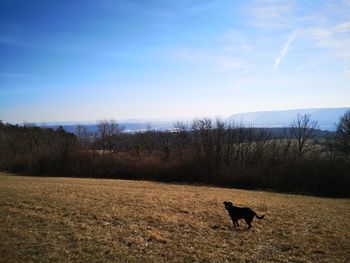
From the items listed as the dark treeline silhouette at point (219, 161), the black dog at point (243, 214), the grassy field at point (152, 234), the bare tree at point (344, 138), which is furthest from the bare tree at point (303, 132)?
the black dog at point (243, 214)

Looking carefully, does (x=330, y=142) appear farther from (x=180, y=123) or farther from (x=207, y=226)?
(x=207, y=226)

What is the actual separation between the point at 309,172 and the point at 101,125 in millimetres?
74040

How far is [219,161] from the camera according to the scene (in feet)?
188

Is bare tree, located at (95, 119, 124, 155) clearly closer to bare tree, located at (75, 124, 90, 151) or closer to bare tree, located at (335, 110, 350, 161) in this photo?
bare tree, located at (75, 124, 90, 151)

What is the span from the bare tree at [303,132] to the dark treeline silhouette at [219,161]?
46 cm

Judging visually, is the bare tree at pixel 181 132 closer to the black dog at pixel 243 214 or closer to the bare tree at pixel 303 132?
the bare tree at pixel 303 132

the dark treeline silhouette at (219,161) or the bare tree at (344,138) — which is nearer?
the dark treeline silhouette at (219,161)

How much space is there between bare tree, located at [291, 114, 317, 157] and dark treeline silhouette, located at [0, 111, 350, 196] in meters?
0.46

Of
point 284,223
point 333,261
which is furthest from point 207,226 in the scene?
point 333,261

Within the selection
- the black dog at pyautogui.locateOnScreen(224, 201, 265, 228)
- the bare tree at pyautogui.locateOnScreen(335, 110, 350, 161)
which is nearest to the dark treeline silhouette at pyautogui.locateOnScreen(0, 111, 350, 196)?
the bare tree at pyautogui.locateOnScreen(335, 110, 350, 161)

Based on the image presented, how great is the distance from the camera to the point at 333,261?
9516 mm

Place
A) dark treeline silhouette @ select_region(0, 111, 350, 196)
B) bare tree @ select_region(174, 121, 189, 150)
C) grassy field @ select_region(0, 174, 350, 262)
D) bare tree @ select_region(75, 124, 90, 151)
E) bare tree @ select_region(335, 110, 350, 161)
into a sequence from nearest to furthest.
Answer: grassy field @ select_region(0, 174, 350, 262) → dark treeline silhouette @ select_region(0, 111, 350, 196) → bare tree @ select_region(335, 110, 350, 161) → bare tree @ select_region(75, 124, 90, 151) → bare tree @ select_region(174, 121, 189, 150)

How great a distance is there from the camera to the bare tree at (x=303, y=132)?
265ft

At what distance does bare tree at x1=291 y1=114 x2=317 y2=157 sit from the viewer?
80625 mm
